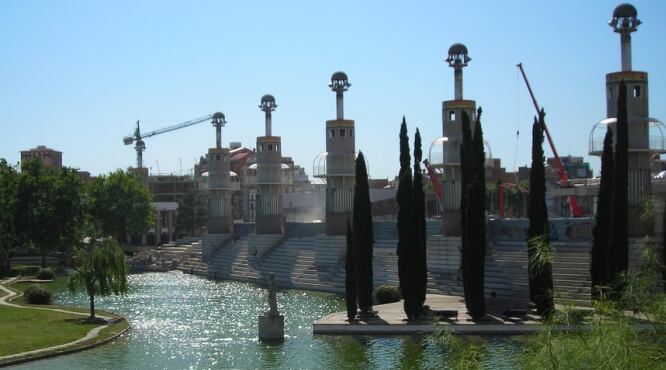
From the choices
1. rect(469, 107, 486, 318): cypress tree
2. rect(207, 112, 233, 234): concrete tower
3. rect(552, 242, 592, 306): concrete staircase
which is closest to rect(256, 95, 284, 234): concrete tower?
rect(207, 112, 233, 234): concrete tower

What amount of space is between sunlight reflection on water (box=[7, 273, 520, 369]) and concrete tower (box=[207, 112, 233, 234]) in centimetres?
3225

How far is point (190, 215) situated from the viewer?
372 ft

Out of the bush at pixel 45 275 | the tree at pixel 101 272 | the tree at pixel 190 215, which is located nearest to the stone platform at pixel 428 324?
the tree at pixel 101 272

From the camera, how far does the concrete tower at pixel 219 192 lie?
85.6 metres

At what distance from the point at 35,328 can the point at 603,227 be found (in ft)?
84.2

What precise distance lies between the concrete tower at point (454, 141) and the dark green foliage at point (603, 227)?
18041 millimetres

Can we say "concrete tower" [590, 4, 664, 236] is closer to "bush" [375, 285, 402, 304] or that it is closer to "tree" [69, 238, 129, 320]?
"bush" [375, 285, 402, 304]

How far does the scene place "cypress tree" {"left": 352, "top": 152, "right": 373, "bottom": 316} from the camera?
40.1 m

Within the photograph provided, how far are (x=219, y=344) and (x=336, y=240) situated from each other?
2947cm

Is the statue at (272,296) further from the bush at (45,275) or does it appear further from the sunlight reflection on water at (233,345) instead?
the bush at (45,275)

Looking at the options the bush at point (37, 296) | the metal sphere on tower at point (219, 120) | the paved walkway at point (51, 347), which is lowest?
the paved walkway at point (51, 347)

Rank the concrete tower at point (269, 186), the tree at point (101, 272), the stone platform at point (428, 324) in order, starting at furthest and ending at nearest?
the concrete tower at point (269, 186), the tree at point (101, 272), the stone platform at point (428, 324)

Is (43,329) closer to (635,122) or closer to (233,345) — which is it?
(233,345)

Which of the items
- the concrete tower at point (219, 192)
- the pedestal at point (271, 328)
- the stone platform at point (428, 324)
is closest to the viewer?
the stone platform at point (428, 324)
